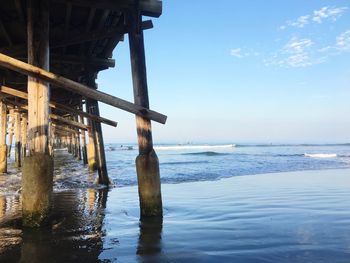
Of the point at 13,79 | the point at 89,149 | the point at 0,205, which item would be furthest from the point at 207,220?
the point at 89,149

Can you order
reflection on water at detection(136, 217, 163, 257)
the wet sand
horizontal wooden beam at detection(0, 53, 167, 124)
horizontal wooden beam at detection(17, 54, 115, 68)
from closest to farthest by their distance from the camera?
the wet sand < reflection on water at detection(136, 217, 163, 257) < horizontal wooden beam at detection(0, 53, 167, 124) < horizontal wooden beam at detection(17, 54, 115, 68)

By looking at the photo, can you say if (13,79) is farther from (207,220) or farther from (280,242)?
(280,242)

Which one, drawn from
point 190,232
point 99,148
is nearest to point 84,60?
point 99,148

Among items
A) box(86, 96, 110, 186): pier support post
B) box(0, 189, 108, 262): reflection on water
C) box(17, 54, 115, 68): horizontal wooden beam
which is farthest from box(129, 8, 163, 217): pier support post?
box(86, 96, 110, 186): pier support post

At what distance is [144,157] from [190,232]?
1239 millimetres

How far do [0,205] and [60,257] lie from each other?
3.65m

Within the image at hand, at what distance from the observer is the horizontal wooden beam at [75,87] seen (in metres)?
4.52

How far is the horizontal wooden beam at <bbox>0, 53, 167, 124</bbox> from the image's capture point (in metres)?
4.52

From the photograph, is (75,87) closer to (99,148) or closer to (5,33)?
(5,33)

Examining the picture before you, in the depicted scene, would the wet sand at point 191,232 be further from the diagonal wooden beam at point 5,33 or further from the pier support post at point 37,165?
the diagonal wooden beam at point 5,33

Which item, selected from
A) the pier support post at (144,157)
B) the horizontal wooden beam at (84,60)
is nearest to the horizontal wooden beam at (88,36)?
the pier support post at (144,157)

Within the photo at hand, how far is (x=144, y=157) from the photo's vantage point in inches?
208

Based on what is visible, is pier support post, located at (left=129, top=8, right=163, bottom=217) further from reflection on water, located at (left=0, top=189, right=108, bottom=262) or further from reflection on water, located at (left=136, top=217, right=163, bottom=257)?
reflection on water, located at (left=0, top=189, right=108, bottom=262)

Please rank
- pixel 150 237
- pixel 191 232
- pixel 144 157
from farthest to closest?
pixel 144 157 < pixel 191 232 < pixel 150 237
